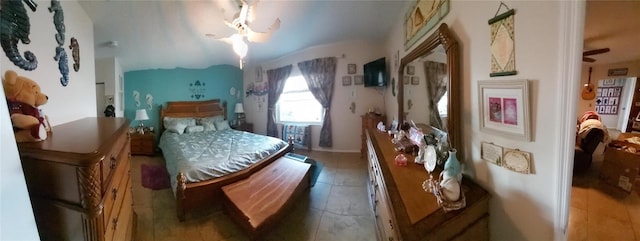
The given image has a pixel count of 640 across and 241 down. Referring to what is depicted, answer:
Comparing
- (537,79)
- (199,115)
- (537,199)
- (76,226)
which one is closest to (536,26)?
(537,79)

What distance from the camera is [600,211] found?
28.3 inches

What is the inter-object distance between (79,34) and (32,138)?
5.34ft

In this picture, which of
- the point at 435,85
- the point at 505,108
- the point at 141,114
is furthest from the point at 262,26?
the point at 141,114

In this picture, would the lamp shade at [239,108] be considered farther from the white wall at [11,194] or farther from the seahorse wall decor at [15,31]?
the white wall at [11,194]

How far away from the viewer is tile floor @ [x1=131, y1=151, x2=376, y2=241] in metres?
1.88

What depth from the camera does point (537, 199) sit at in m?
0.87

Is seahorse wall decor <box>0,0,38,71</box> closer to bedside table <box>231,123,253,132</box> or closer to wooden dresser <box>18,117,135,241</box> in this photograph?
wooden dresser <box>18,117,135,241</box>

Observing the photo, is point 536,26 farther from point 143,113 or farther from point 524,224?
point 143,113

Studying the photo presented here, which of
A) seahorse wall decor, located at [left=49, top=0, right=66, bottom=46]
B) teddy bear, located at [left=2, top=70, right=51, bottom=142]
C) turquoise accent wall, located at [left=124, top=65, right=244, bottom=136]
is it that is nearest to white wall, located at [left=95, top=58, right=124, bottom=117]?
turquoise accent wall, located at [left=124, top=65, right=244, bottom=136]

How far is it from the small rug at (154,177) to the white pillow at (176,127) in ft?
2.57

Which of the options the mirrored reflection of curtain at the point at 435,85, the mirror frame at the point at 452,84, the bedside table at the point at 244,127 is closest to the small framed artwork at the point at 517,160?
the mirror frame at the point at 452,84

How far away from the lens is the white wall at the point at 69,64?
47.0 inches

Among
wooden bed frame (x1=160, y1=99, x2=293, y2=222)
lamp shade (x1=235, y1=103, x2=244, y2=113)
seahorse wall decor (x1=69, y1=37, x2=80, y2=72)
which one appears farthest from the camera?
lamp shade (x1=235, y1=103, x2=244, y2=113)

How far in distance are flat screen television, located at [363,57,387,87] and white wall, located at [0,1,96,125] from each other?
→ 3525 mm
